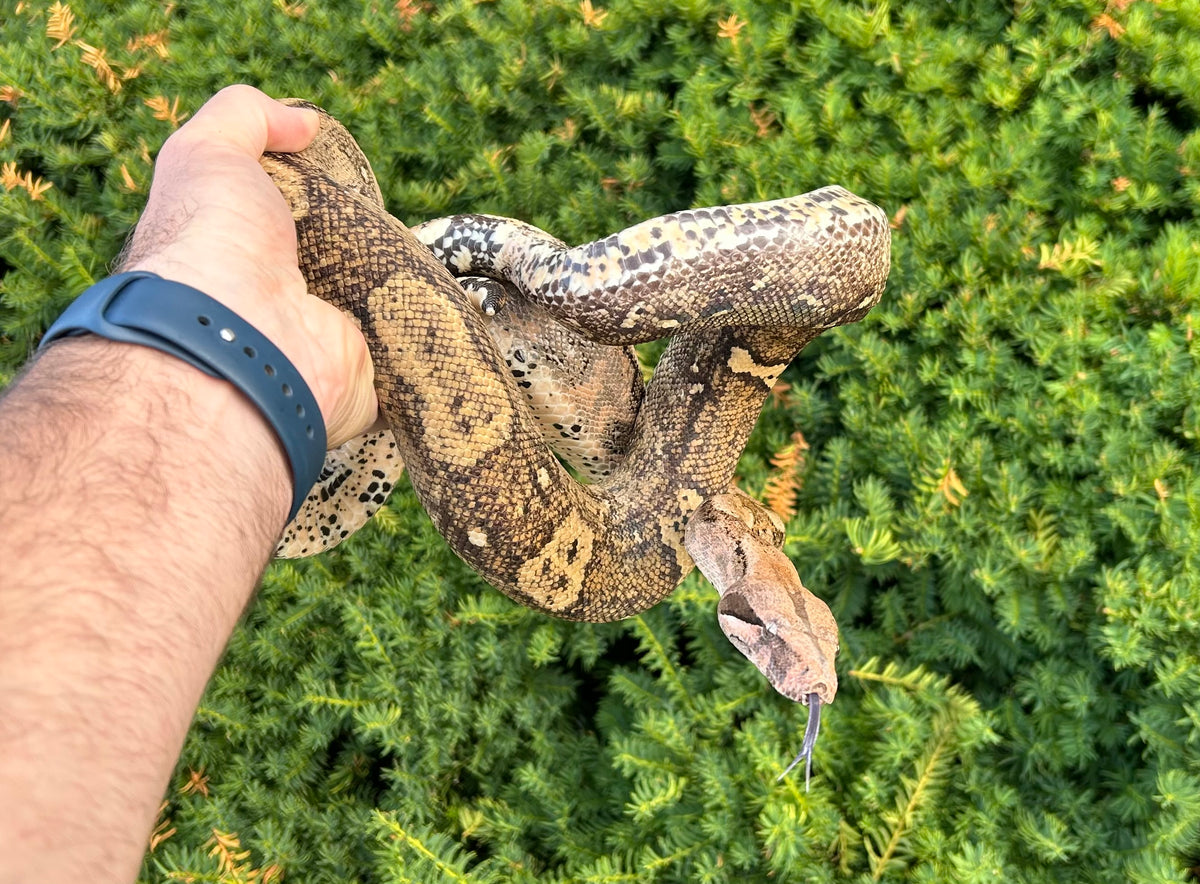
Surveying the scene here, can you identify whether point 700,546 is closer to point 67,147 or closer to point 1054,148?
point 1054,148

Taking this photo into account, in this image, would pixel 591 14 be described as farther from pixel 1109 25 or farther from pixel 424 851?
pixel 424 851

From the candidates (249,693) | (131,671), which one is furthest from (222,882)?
(131,671)

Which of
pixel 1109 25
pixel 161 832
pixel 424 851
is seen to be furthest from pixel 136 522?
pixel 1109 25

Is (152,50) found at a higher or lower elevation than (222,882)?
higher

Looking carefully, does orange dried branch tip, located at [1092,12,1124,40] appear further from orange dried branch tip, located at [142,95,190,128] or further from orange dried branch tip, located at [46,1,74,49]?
orange dried branch tip, located at [46,1,74,49]

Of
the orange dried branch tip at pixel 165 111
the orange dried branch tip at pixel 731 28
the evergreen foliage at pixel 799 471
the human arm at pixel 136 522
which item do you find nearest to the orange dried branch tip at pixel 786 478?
the evergreen foliage at pixel 799 471

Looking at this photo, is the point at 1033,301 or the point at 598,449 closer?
the point at 598,449

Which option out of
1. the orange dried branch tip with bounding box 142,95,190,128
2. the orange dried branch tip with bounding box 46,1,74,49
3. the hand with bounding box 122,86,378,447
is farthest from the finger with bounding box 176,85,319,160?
the orange dried branch tip with bounding box 46,1,74,49
